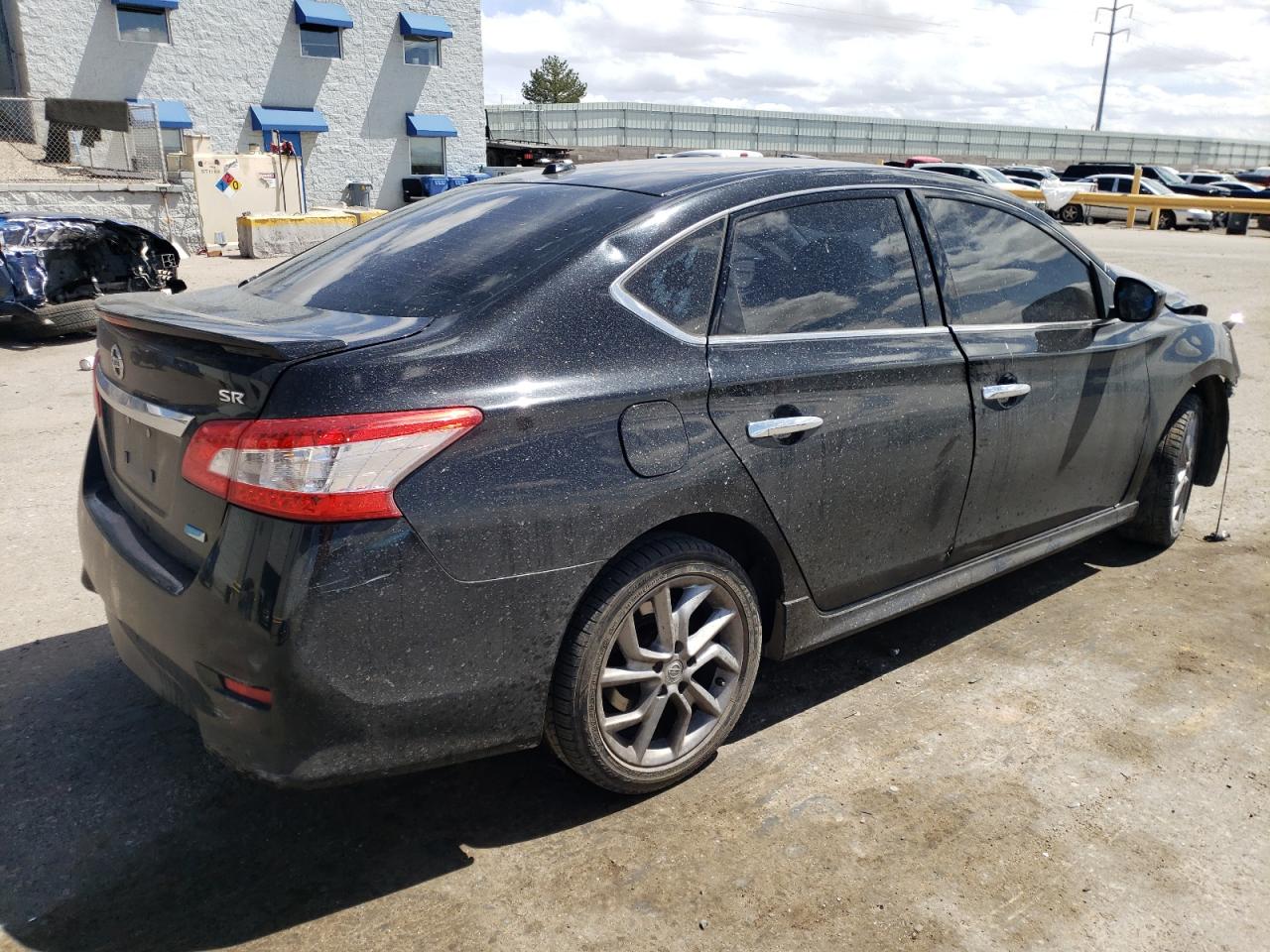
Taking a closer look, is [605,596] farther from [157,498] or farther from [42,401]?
[42,401]

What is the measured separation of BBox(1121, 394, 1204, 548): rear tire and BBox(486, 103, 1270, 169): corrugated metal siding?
49.0 m

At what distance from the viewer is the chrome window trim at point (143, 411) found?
2613 mm

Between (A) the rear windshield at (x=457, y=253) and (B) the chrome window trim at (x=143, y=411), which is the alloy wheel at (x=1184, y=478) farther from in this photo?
(B) the chrome window trim at (x=143, y=411)

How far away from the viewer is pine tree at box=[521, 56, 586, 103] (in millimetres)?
70625

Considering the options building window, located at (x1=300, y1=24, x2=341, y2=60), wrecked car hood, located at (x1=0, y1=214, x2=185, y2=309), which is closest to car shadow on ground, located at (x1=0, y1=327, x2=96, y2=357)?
wrecked car hood, located at (x1=0, y1=214, x2=185, y2=309)

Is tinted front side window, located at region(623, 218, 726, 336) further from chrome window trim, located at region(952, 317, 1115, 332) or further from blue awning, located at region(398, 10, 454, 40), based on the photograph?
blue awning, located at region(398, 10, 454, 40)

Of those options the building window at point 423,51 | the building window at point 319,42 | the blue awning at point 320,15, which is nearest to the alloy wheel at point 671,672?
the blue awning at point 320,15

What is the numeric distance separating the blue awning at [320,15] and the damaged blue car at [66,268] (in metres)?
21.2

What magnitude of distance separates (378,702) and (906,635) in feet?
7.95

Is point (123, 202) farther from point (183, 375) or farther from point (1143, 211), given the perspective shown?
point (1143, 211)

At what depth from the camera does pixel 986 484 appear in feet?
12.3

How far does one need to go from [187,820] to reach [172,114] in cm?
2965

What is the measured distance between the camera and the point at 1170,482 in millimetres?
4836

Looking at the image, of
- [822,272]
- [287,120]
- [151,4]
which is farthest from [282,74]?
[822,272]
